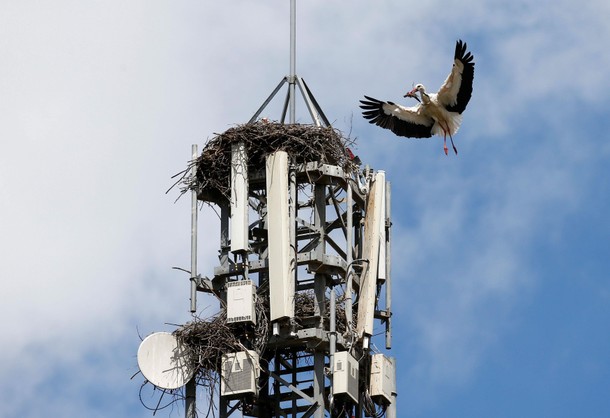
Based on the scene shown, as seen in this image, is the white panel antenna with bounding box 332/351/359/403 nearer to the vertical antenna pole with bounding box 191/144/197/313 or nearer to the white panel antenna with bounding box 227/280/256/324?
the white panel antenna with bounding box 227/280/256/324

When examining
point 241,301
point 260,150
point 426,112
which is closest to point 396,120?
point 426,112

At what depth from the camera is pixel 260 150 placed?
115 feet

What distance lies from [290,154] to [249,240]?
2.08 m

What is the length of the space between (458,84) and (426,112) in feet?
3.50

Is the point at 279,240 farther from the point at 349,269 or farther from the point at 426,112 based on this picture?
the point at 426,112

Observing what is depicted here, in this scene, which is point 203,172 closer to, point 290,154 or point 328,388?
point 290,154

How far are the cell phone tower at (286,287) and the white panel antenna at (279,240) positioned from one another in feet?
0.05

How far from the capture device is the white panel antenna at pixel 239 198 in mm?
34000

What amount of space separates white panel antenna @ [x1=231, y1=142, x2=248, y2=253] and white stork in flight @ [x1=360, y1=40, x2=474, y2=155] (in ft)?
17.3

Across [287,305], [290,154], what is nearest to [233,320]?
[287,305]

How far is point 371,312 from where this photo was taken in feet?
112

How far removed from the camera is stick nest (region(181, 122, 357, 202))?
1383 inches

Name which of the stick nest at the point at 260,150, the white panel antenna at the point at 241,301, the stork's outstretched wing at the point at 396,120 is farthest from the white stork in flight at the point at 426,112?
the white panel antenna at the point at 241,301

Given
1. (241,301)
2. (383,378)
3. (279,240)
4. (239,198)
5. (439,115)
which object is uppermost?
(439,115)
